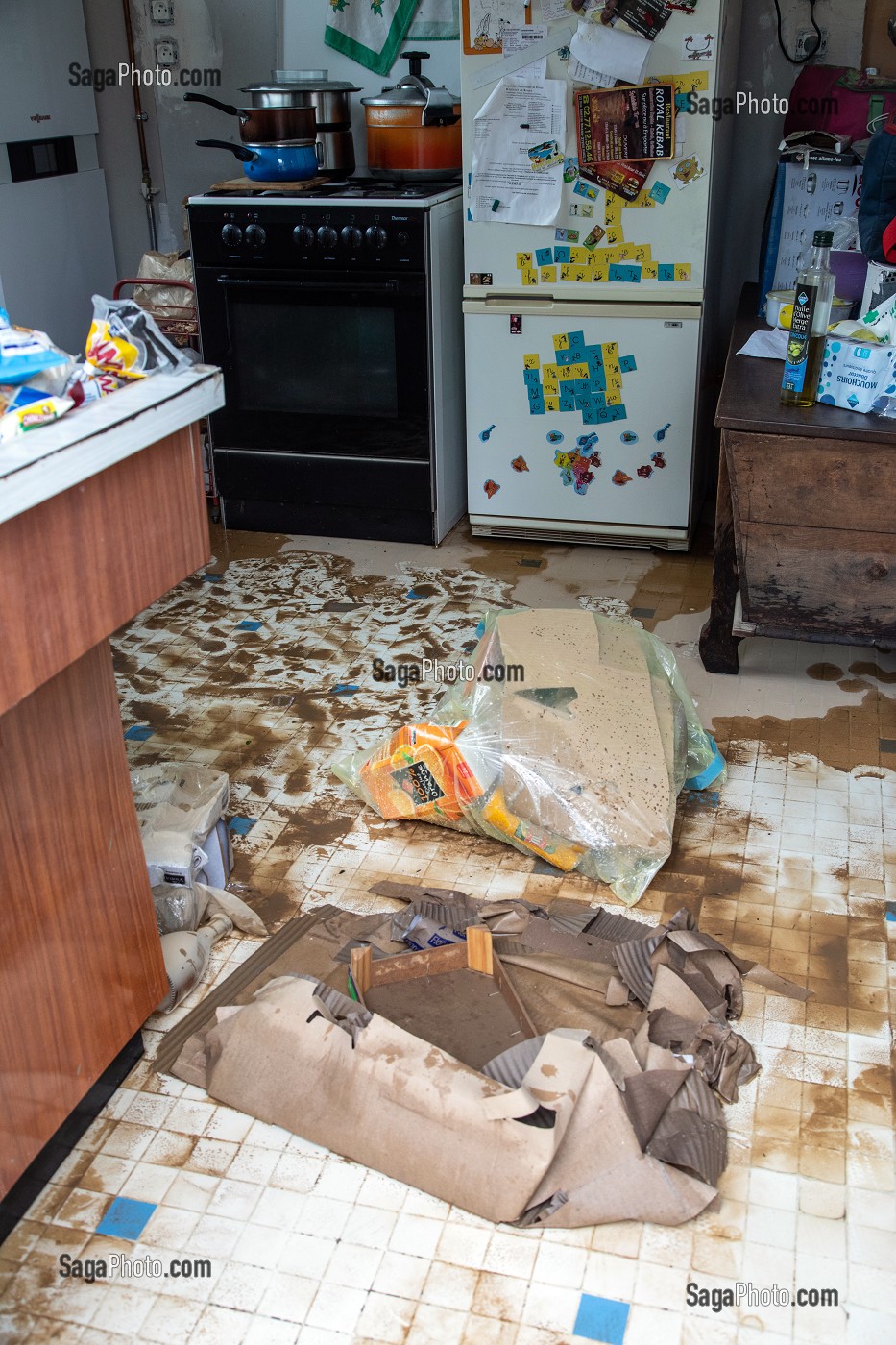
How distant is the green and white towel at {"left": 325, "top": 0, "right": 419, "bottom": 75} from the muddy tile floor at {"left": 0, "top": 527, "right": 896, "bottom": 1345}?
2.03 metres

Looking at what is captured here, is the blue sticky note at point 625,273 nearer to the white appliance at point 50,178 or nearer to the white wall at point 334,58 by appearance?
the white wall at point 334,58

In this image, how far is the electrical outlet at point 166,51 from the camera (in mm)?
4422

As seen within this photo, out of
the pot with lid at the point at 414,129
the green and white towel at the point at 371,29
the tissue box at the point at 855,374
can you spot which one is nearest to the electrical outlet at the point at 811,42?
the pot with lid at the point at 414,129

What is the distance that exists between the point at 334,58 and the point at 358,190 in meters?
0.78

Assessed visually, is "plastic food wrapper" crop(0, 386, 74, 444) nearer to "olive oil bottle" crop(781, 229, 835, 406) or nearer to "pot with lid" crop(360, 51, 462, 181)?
"olive oil bottle" crop(781, 229, 835, 406)

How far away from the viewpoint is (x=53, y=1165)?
1756 mm

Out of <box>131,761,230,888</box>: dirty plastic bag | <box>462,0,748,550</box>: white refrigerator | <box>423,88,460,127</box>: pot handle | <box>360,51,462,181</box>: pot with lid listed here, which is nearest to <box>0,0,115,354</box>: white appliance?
<box>360,51,462,181</box>: pot with lid

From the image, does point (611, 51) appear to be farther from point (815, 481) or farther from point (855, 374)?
point (815, 481)

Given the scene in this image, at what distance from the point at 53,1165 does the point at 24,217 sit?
11.4 ft

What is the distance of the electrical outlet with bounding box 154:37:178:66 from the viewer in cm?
442

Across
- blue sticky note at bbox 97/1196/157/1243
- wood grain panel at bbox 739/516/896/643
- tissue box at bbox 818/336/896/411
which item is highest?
tissue box at bbox 818/336/896/411

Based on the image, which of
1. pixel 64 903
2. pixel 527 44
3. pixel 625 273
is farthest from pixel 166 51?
pixel 64 903

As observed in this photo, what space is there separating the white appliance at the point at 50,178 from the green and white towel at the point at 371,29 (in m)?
0.99

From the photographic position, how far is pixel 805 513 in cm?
270
